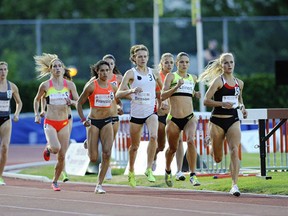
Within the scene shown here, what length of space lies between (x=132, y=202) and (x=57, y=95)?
10.4ft

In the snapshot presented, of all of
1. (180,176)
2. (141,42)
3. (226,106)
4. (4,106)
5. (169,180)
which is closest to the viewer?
(226,106)

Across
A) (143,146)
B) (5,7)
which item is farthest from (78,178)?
(5,7)

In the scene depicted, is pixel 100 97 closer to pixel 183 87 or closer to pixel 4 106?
pixel 183 87

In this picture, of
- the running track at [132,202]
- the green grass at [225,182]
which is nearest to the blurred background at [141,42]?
the green grass at [225,182]

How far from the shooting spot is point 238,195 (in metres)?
16.5

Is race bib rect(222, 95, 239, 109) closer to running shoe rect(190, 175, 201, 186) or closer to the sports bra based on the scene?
the sports bra

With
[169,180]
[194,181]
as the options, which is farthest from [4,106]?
[194,181]

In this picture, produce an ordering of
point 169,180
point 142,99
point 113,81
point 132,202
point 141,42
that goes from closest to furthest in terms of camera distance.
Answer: point 132,202
point 142,99
point 169,180
point 113,81
point 141,42

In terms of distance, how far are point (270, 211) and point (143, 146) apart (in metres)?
8.00

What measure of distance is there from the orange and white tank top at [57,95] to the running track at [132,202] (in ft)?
4.62

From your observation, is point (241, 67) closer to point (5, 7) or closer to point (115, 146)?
point (5, 7)

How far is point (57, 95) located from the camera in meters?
18.5

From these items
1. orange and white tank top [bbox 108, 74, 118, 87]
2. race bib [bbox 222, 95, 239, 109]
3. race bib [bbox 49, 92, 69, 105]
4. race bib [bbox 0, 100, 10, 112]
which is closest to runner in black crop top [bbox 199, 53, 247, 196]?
race bib [bbox 222, 95, 239, 109]

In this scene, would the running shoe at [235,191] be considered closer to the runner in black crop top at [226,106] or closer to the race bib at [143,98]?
the runner in black crop top at [226,106]
